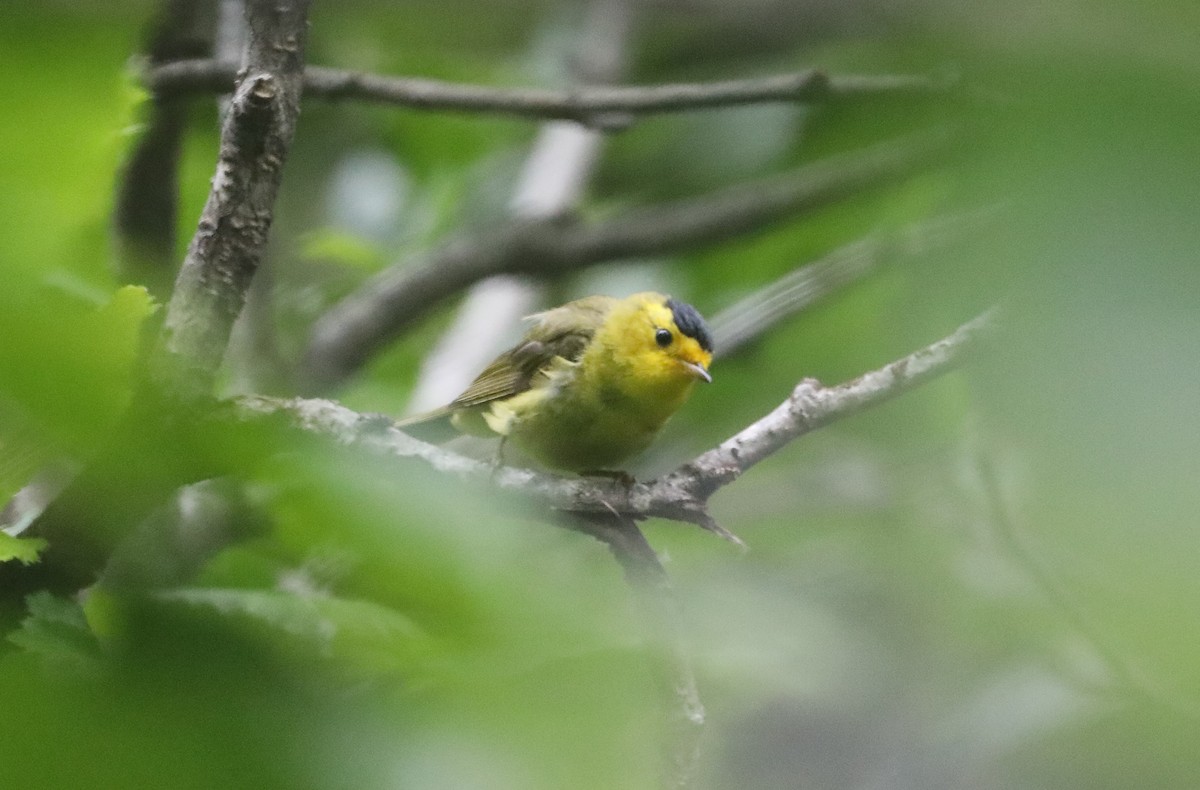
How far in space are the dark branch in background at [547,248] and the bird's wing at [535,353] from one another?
16.6 inches

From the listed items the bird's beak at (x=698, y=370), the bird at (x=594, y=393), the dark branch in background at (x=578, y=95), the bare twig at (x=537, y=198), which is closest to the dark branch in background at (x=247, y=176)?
the dark branch in background at (x=578, y=95)

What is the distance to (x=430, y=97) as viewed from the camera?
2494mm

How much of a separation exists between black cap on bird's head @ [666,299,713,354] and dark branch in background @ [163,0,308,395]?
1695 millimetres

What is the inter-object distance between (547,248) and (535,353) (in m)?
0.65

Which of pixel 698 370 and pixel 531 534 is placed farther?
pixel 698 370

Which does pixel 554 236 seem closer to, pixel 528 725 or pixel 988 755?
pixel 988 755

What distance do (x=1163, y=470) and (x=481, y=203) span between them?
4.13 metres

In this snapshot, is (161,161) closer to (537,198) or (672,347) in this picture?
(672,347)

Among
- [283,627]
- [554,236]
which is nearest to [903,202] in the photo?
[554,236]

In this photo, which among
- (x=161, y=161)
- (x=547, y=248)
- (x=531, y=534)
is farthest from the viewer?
(x=547, y=248)

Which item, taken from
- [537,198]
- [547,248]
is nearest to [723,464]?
[547,248]

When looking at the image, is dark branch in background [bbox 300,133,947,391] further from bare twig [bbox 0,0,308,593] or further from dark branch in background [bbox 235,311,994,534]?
bare twig [bbox 0,0,308,593]

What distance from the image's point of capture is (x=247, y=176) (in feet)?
3.26

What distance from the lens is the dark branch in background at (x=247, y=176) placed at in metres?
0.97
